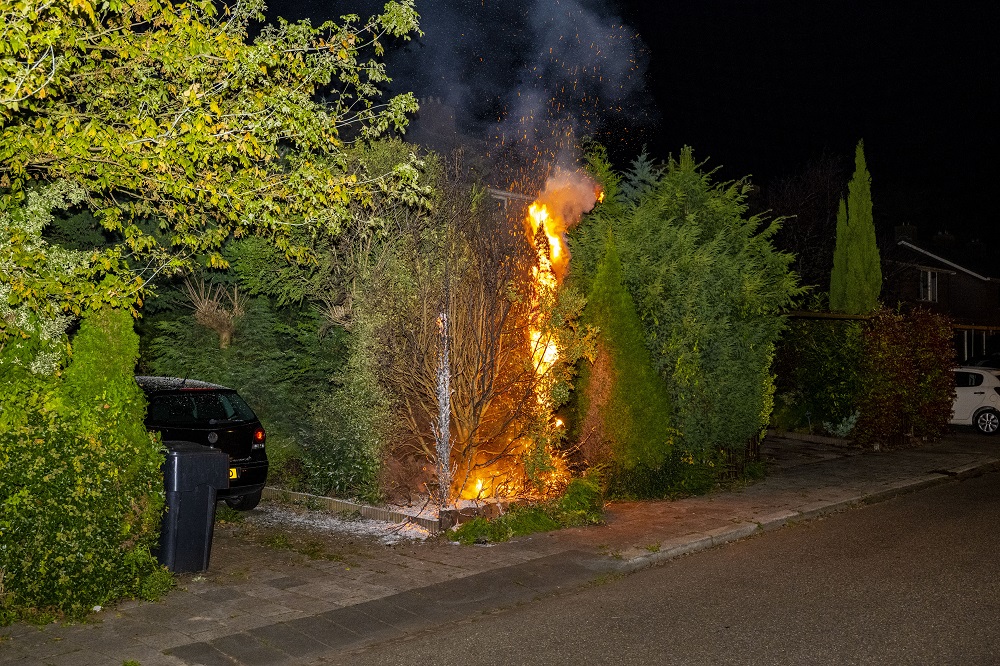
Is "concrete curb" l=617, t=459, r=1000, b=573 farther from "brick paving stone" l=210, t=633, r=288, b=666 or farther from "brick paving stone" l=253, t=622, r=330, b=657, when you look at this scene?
"brick paving stone" l=210, t=633, r=288, b=666

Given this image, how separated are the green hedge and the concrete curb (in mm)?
4372

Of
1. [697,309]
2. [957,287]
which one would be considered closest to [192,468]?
[697,309]

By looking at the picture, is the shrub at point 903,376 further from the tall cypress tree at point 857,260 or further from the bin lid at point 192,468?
the bin lid at point 192,468

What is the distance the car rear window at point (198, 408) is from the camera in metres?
9.85

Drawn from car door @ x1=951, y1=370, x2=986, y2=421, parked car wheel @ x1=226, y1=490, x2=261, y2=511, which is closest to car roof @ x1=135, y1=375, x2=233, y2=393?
parked car wheel @ x1=226, y1=490, x2=261, y2=511

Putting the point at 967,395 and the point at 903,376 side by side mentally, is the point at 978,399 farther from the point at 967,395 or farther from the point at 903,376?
the point at 903,376

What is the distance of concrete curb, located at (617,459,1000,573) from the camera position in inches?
344

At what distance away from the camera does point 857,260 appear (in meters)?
21.4

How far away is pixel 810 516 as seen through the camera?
438 inches

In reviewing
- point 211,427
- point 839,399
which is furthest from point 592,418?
point 839,399

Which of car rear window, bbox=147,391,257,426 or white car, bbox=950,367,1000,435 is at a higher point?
white car, bbox=950,367,1000,435

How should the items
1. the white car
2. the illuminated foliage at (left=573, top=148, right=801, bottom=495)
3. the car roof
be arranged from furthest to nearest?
the white car → the illuminated foliage at (left=573, top=148, right=801, bottom=495) → the car roof

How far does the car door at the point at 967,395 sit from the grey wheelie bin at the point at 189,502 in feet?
60.8

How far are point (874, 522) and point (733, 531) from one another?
222 centimetres
